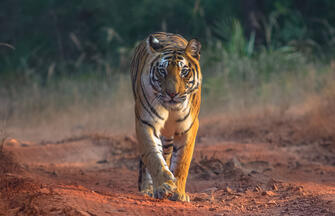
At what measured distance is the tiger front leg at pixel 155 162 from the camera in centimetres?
461

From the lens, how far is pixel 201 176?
6.67m

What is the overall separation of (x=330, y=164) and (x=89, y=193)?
12.9 feet

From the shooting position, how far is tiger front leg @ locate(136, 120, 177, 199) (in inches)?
182

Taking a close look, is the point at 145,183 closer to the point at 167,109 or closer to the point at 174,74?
the point at 167,109

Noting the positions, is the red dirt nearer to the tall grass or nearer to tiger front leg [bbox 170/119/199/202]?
tiger front leg [bbox 170/119/199/202]

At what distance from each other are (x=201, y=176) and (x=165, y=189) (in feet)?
6.99

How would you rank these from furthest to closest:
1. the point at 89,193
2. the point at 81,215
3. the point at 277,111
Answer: the point at 277,111
the point at 89,193
the point at 81,215

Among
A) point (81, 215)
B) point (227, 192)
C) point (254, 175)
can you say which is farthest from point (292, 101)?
point (81, 215)

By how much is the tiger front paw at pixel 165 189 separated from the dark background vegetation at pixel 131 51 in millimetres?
2828

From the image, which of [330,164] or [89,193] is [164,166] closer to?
[89,193]

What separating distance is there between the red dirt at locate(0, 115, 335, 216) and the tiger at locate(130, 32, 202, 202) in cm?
27

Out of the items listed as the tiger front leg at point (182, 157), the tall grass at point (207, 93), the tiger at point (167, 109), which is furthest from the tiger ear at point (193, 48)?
the tall grass at point (207, 93)

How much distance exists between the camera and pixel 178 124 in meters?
5.05

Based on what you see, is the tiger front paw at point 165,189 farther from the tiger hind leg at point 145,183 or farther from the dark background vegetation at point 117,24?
the dark background vegetation at point 117,24
